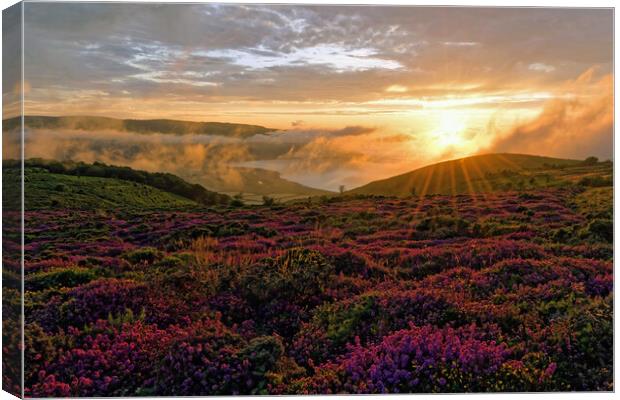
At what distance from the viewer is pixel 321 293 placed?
1277 cm

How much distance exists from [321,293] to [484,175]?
3.35 metres

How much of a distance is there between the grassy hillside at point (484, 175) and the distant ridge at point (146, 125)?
2069mm

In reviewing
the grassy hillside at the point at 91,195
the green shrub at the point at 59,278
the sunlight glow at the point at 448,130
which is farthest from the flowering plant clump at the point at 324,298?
the sunlight glow at the point at 448,130

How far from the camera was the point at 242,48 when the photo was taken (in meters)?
12.8

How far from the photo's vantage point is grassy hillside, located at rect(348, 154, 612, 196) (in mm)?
13523

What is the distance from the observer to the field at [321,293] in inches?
456

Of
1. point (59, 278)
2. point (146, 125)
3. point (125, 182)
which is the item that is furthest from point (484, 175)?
point (59, 278)

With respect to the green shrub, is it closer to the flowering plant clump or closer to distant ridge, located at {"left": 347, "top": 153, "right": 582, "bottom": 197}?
the flowering plant clump

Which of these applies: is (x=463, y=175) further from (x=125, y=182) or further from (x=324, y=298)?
(x=125, y=182)

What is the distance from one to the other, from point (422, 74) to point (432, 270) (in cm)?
303

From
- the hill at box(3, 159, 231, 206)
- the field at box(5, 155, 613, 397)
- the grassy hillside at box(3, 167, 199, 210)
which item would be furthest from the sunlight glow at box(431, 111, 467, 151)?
the grassy hillside at box(3, 167, 199, 210)

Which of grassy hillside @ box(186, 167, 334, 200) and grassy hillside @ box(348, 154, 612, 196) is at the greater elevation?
grassy hillside @ box(348, 154, 612, 196)

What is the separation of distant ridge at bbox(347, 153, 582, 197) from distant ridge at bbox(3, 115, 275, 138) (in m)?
2.06

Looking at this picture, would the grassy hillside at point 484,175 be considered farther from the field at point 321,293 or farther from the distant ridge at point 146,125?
the distant ridge at point 146,125
